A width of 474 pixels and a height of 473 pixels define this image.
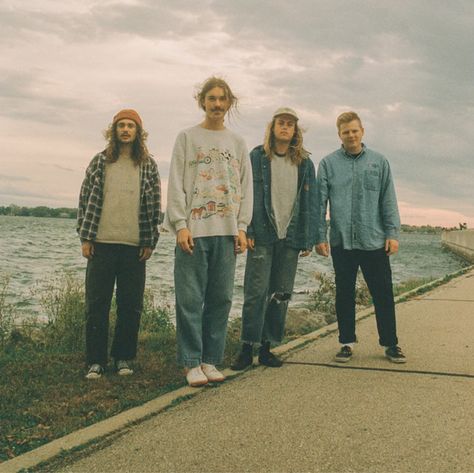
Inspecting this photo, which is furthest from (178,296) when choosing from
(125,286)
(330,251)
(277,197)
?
Answer: (330,251)

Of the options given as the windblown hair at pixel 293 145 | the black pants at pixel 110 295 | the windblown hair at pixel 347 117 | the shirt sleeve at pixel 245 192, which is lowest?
the black pants at pixel 110 295

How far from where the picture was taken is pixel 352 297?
5816mm

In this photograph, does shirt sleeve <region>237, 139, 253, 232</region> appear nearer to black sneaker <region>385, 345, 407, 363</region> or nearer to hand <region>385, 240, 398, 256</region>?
hand <region>385, 240, 398, 256</region>

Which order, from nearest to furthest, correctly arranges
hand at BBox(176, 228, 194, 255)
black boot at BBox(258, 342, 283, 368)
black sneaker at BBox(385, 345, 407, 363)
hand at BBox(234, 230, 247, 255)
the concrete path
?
the concrete path, hand at BBox(176, 228, 194, 255), hand at BBox(234, 230, 247, 255), black boot at BBox(258, 342, 283, 368), black sneaker at BBox(385, 345, 407, 363)

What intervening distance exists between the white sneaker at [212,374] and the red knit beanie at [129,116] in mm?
1946

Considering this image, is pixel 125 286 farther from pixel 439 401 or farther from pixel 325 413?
pixel 439 401

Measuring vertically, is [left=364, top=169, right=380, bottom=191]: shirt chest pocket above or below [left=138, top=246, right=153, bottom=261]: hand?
above

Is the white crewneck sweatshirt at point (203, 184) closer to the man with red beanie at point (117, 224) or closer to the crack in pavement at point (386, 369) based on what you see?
the man with red beanie at point (117, 224)

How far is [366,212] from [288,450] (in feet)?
8.69

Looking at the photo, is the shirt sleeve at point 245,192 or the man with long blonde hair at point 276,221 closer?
the shirt sleeve at point 245,192

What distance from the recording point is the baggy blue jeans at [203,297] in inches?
189

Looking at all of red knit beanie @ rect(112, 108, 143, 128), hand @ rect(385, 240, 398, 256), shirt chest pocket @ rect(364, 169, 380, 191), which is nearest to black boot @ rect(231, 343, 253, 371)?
hand @ rect(385, 240, 398, 256)

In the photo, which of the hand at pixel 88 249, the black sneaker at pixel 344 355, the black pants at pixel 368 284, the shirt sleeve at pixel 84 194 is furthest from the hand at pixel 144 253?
the black sneaker at pixel 344 355

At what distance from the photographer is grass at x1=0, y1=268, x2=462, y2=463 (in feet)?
13.2
